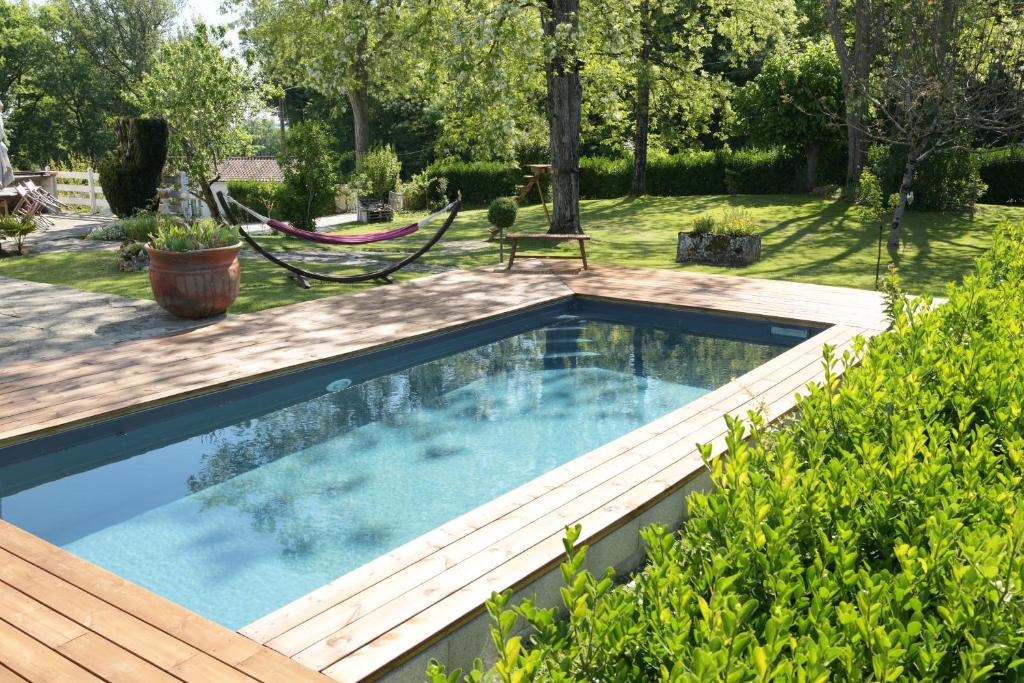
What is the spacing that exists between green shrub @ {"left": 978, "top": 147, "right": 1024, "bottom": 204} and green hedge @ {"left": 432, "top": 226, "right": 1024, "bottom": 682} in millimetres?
17405

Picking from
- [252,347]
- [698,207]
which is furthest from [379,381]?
[698,207]

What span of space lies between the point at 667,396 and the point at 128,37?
4456 centimetres

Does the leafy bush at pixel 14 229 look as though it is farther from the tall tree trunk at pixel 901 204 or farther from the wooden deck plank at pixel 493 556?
the tall tree trunk at pixel 901 204

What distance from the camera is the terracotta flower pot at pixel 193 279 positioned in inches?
305

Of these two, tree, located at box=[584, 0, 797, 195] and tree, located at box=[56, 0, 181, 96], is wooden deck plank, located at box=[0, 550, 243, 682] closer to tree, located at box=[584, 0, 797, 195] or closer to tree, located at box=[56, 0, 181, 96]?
tree, located at box=[584, 0, 797, 195]

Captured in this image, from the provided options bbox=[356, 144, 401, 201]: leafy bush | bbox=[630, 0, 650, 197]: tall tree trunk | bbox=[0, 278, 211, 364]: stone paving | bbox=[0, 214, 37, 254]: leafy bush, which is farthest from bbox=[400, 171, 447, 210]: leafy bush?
bbox=[0, 278, 211, 364]: stone paving

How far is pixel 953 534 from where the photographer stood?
5.87 feet

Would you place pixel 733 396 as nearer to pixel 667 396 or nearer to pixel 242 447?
pixel 667 396

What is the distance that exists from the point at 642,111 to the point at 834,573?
20849mm

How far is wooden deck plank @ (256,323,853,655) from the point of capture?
301 cm

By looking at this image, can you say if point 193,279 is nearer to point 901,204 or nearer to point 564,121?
point 564,121

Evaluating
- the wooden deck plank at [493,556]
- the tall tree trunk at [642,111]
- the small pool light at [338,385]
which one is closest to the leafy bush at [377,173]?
the tall tree trunk at [642,111]

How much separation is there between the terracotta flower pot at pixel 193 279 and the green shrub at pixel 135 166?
22.2ft

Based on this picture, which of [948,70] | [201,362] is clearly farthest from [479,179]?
[201,362]
